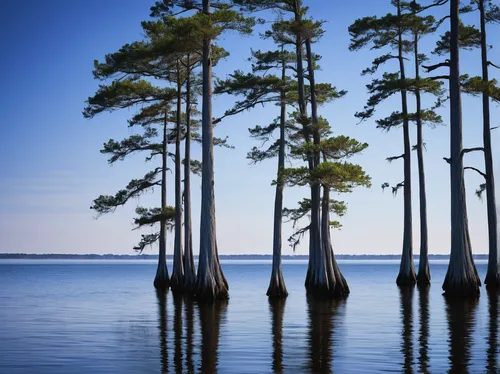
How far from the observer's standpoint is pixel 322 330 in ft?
55.3

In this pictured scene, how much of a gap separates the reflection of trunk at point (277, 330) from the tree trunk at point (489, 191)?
10149 mm

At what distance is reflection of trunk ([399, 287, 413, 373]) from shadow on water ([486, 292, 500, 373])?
1.30 m

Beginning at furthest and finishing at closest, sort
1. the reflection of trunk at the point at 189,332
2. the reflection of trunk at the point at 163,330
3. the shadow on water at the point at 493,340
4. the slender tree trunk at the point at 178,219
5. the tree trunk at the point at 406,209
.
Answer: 1. the tree trunk at the point at 406,209
2. the slender tree trunk at the point at 178,219
3. the reflection of trunk at the point at 163,330
4. the reflection of trunk at the point at 189,332
5. the shadow on water at the point at 493,340

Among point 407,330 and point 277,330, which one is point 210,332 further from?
point 407,330

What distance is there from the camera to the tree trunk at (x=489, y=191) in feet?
101

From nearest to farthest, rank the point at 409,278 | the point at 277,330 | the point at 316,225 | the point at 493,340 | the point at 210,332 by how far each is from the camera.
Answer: the point at 493,340 < the point at 210,332 < the point at 277,330 < the point at 316,225 < the point at 409,278

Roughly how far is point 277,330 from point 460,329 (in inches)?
176

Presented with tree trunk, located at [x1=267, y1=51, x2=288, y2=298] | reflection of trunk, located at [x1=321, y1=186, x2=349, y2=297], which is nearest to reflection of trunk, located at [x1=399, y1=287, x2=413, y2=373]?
reflection of trunk, located at [x1=321, y1=186, x2=349, y2=297]

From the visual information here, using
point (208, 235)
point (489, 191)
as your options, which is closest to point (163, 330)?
point (208, 235)

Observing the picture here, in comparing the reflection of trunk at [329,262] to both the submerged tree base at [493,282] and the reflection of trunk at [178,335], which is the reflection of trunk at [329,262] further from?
the submerged tree base at [493,282]

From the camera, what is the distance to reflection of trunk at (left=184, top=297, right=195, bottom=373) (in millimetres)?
11695

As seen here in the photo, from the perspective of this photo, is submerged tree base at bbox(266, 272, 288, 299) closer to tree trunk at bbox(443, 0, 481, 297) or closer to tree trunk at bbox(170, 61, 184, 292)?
tree trunk at bbox(170, 61, 184, 292)

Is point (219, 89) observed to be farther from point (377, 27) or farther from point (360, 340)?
point (360, 340)

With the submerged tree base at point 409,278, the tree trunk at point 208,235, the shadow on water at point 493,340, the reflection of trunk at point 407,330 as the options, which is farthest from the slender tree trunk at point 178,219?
the shadow on water at point 493,340
